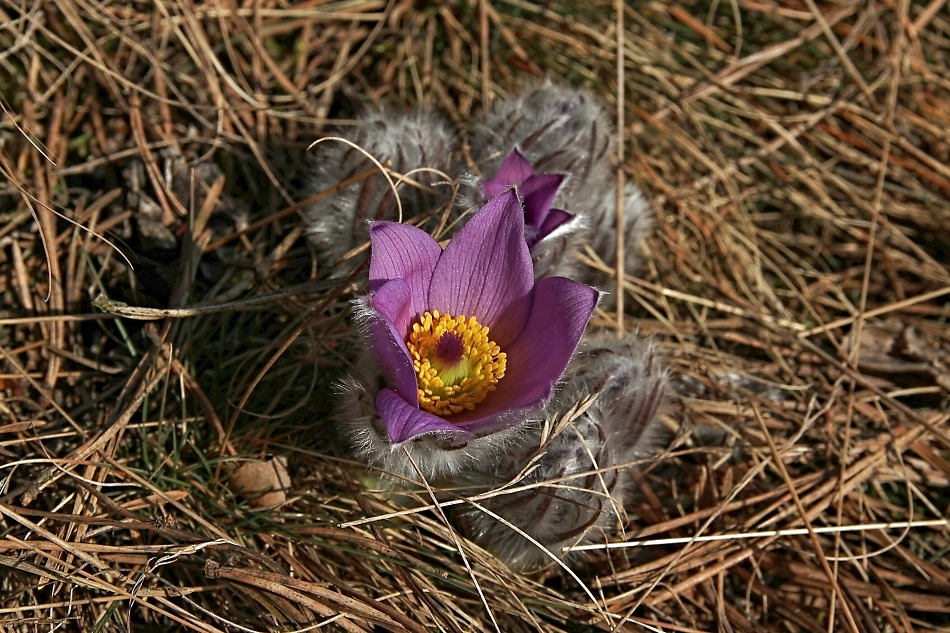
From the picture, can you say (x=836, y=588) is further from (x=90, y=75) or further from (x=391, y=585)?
(x=90, y=75)

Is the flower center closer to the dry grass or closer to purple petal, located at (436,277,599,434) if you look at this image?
purple petal, located at (436,277,599,434)

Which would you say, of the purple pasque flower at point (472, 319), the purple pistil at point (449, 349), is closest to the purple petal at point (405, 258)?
the purple pasque flower at point (472, 319)

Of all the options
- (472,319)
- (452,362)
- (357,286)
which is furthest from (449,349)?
(357,286)

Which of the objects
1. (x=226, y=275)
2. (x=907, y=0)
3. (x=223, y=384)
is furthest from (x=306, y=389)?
(x=907, y=0)

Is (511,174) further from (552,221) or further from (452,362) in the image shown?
(452,362)

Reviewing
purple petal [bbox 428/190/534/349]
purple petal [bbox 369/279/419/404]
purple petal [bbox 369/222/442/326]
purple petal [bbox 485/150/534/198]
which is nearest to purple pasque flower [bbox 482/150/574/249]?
purple petal [bbox 485/150/534/198]

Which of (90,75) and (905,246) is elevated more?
(90,75)
